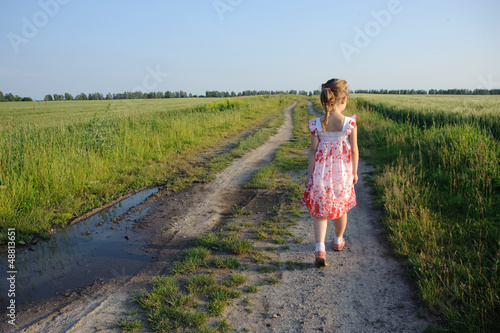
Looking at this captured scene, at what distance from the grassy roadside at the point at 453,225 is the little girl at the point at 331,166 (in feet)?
3.46

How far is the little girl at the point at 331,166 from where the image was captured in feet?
11.6

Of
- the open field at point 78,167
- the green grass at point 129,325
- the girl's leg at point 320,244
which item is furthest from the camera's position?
the open field at point 78,167

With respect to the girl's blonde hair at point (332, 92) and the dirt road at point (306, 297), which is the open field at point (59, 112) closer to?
the dirt road at point (306, 297)

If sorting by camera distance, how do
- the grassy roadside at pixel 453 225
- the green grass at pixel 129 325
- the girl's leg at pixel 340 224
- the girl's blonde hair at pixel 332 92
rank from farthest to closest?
the girl's leg at pixel 340 224 < the girl's blonde hair at pixel 332 92 < the grassy roadside at pixel 453 225 < the green grass at pixel 129 325

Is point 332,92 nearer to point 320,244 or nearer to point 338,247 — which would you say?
point 320,244

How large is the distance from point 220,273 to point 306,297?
1.02 meters

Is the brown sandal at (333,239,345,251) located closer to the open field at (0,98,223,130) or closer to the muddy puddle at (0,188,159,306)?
the muddy puddle at (0,188,159,306)

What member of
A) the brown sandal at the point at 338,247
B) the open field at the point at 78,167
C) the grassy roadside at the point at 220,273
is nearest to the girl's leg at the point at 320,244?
the grassy roadside at the point at 220,273

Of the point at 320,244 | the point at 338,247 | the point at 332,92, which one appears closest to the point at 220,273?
the point at 320,244

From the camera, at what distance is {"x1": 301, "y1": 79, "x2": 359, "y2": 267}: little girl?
11.6 feet

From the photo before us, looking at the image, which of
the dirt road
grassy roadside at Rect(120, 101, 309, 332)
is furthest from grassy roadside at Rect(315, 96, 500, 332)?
grassy roadside at Rect(120, 101, 309, 332)

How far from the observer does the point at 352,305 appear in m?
2.98

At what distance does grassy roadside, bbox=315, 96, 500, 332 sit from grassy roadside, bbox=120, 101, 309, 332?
146 cm

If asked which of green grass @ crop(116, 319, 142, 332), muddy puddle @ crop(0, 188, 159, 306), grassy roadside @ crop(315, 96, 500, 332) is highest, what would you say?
grassy roadside @ crop(315, 96, 500, 332)
